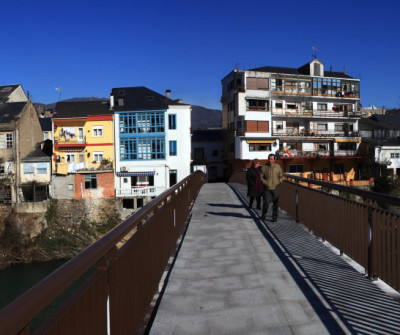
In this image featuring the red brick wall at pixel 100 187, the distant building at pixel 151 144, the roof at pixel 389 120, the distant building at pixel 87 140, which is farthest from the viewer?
the roof at pixel 389 120

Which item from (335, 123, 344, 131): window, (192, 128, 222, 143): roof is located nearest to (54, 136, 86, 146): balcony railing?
(192, 128, 222, 143): roof

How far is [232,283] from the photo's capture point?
4867 millimetres

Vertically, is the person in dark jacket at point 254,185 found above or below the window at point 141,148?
below

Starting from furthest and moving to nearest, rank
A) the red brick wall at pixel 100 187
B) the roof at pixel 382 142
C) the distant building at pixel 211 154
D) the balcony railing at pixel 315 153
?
the distant building at pixel 211 154, the roof at pixel 382 142, the balcony railing at pixel 315 153, the red brick wall at pixel 100 187

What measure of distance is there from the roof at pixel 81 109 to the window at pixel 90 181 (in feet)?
27.4

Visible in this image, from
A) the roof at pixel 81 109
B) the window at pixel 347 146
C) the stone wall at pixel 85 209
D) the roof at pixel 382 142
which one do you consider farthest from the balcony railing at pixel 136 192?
the roof at pixel 382 142

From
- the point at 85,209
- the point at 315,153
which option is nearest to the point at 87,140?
the point at 85,209

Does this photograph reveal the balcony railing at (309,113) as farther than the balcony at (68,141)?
Yes

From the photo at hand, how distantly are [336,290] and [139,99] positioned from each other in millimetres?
47264

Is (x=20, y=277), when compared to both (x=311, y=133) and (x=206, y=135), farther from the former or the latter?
(x=311, y=133)

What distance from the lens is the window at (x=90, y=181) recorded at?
148ft

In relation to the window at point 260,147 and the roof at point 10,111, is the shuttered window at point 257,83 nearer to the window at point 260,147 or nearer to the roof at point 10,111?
the window at point 260,147

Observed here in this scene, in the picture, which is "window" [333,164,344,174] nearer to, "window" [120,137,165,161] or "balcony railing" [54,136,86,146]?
"window" [120,137,165,161]

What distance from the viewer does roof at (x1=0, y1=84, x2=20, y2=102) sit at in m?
51.0
